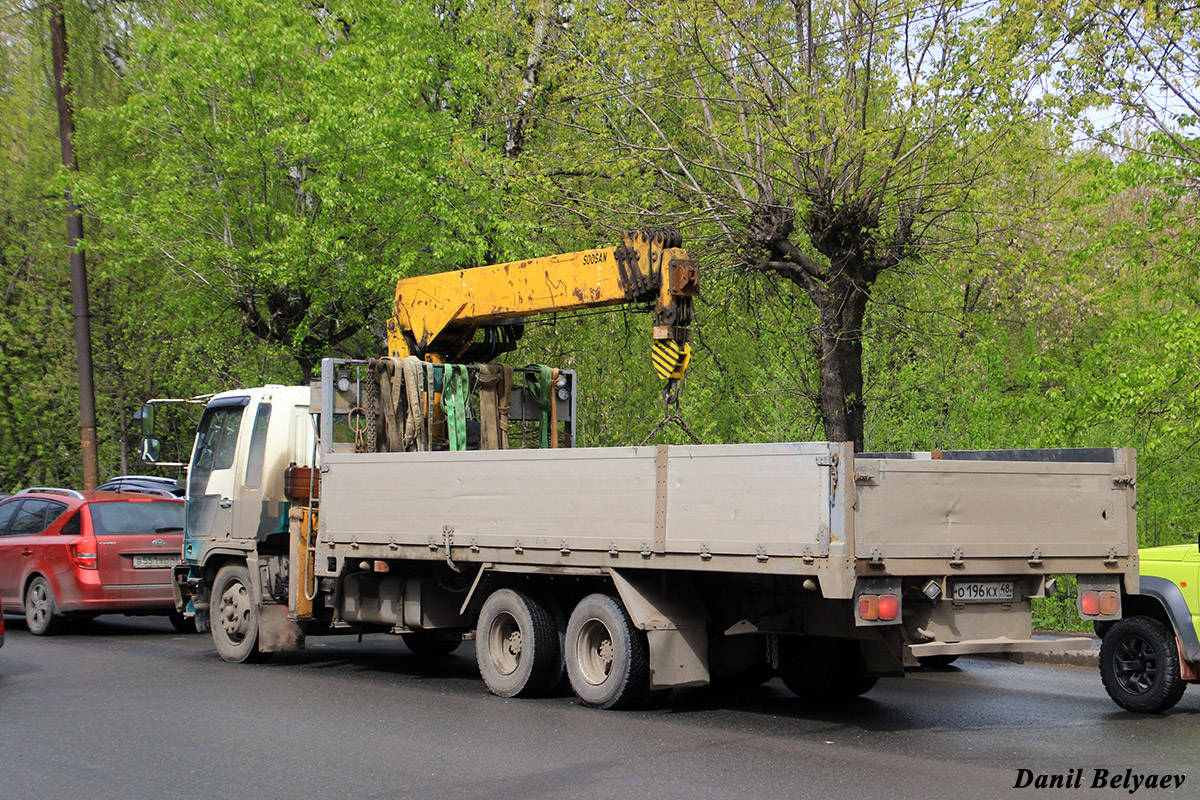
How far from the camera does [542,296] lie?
37.6ft

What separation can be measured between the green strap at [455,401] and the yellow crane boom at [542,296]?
0.53m

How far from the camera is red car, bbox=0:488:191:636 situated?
14.4 metres

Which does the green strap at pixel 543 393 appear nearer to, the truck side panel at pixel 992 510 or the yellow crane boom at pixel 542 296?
the yellow crane boom at pixel 542 296

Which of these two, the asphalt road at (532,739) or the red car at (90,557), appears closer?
the asphalt road at (532,739)

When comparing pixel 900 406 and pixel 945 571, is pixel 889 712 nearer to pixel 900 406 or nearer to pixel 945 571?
pixel 945 571

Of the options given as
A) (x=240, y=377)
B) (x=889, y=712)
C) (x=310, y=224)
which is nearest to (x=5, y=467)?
(x=240, y=377)

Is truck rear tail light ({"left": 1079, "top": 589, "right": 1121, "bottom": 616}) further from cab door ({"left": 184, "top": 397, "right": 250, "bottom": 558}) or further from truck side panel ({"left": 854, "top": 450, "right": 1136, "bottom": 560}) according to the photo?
cab door ({"left": 184, "top": 397, "right": 250, "bottom": 558})

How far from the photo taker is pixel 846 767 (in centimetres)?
716

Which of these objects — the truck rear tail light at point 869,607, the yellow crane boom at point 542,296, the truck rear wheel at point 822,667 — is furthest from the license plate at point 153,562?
the truck rear tail light at point 869,607

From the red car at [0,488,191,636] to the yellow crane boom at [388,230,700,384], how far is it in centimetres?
399

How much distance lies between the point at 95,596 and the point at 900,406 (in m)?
11.1

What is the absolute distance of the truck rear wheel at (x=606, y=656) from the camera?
887 centimetres

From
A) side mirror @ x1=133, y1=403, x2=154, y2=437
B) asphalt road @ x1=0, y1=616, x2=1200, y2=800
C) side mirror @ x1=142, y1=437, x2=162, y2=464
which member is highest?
side mirror @ x1=133, y1=403, x2=154, y2=437

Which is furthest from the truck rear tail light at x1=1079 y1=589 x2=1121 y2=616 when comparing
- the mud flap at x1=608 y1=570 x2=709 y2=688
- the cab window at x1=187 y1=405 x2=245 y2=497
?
the cab window at x1=187 y1=405 x2=245 y2=497
